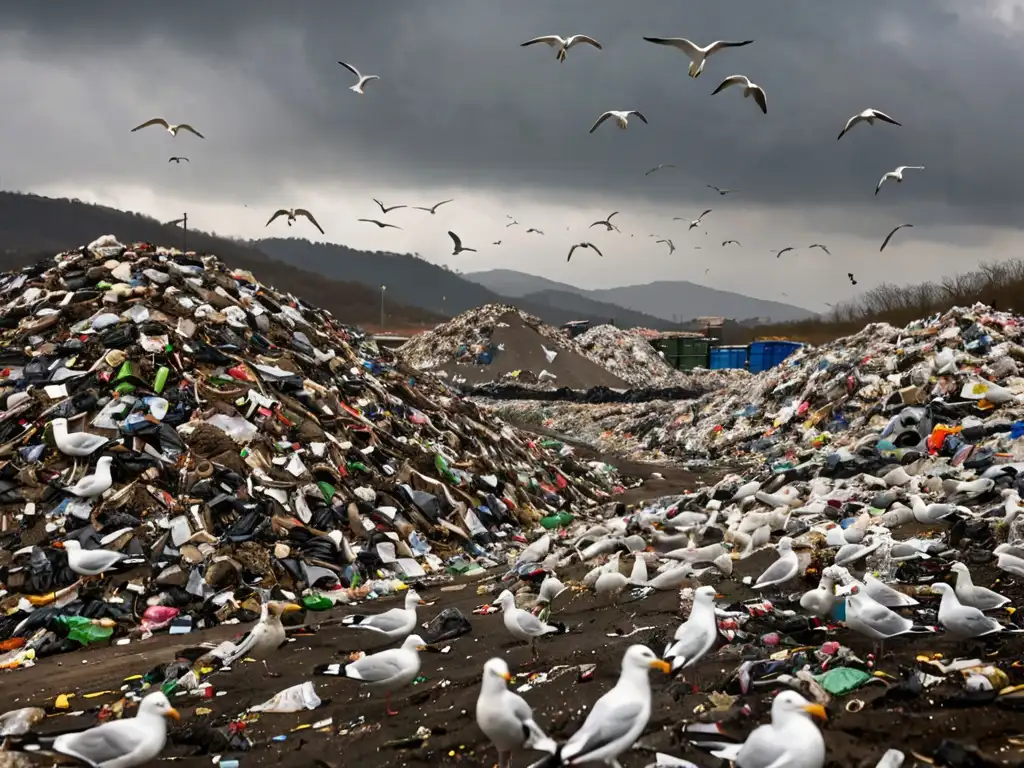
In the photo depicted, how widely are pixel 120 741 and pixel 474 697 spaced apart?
144cm

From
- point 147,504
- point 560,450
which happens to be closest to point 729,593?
point 147,504

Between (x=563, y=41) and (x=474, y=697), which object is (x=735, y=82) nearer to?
(x=563, y=41)

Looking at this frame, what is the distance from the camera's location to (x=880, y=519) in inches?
222

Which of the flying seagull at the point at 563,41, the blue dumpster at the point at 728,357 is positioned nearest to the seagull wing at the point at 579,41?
the flying seagull at the point at 563,41

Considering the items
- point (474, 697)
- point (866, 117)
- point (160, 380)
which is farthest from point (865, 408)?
point (474, 697)

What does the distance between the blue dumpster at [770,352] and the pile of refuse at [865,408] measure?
9.48 metres

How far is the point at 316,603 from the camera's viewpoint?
5.77m

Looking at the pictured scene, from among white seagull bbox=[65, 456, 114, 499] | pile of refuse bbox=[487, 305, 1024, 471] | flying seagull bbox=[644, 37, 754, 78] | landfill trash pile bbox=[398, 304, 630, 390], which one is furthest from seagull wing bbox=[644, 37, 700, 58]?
landfill trash pile bbox=[398, 304, 630, 390]

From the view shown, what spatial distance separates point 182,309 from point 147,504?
107 inches

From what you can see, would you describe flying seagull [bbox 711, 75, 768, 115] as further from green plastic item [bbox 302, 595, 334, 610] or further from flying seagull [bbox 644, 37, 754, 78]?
green plastic item [bbox 302, 595, 334, 610]

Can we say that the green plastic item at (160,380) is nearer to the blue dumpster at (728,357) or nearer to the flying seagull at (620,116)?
the flying seagull at (620,116)

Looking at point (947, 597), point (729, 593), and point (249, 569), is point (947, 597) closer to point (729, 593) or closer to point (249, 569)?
point (729, 593)

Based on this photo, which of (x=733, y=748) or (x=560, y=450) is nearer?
(x=733, y=748)

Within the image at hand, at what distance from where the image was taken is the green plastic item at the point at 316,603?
5758mm
